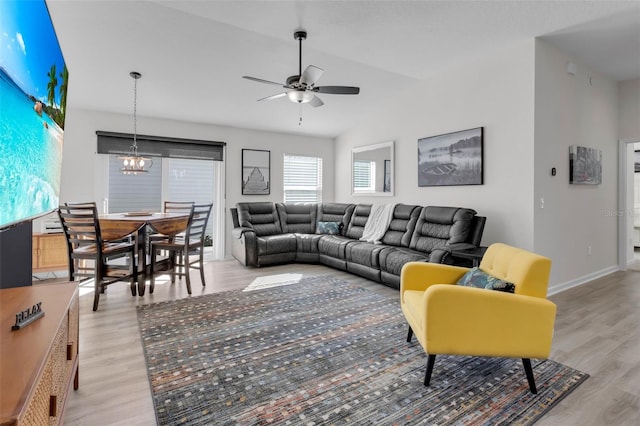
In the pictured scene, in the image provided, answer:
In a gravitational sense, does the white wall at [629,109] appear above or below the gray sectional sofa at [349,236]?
above

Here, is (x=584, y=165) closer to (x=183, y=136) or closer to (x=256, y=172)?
(x=256, y=172)

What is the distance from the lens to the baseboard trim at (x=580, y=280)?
3799mm

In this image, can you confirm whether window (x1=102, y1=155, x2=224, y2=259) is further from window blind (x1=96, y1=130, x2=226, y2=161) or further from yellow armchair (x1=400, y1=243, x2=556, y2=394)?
yellow armchair (x1=400, y1=243, x2=556, y2=394)

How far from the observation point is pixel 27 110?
1278 mm

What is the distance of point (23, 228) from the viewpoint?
205 centimetres

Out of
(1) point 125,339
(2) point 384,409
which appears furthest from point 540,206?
(1) point 125,339

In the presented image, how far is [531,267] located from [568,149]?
2.88 meters

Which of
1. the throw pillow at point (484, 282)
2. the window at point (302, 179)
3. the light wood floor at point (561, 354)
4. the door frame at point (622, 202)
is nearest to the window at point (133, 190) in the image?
the light wood floor at point (561, 354)

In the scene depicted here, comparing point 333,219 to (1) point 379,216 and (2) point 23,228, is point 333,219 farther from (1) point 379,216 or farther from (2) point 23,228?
(2) point 23,228

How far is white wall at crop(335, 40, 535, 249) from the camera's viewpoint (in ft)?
11.8

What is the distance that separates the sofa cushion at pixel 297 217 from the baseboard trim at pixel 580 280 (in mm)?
3653

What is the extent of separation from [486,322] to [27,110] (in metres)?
2.38

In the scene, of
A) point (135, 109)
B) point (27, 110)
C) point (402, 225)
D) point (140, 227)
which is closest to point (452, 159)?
point (402, 225)

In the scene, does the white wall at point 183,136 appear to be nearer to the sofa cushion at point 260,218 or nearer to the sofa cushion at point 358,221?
the sofa cushion at point 260,218
